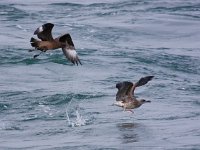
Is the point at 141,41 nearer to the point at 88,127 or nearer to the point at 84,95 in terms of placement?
the point at 84,95

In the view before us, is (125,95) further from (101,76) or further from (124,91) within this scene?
(101,76)

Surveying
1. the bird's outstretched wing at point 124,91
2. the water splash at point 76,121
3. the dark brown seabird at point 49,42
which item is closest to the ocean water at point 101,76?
the water splash at point 76,121

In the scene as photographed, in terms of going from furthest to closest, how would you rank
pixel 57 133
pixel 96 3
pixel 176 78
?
pixel 96 3
pixel 176 78
pixel 57 133

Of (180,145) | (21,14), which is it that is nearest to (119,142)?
(180,145)

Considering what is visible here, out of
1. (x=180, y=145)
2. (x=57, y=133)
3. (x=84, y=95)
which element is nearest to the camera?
(x=180, y=145)

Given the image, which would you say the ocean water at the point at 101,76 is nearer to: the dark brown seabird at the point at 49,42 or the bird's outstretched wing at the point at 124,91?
the bird's outstretched wing at the point at 124,91

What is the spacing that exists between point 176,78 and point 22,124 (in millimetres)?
6407

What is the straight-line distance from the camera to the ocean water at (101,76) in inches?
540

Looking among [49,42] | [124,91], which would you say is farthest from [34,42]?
[124,91]

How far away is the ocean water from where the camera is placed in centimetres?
1373

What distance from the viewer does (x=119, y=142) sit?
42.4 feet

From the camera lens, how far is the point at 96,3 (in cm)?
3247

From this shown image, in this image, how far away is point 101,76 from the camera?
67.4 ft

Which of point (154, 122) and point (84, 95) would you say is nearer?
point (154, 122)
